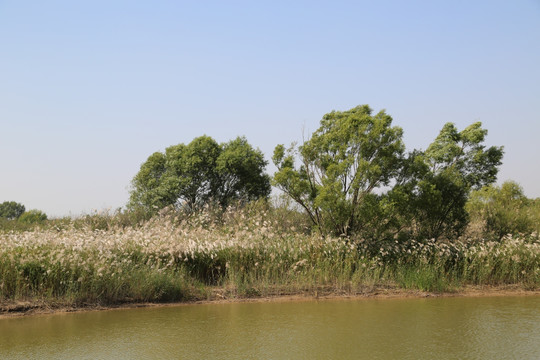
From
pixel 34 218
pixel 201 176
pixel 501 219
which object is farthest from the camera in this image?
pixel 34 218

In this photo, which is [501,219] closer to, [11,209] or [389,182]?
A: [389,182]

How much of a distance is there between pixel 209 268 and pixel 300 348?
602cm

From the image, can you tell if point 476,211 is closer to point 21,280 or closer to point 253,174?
point 253,174

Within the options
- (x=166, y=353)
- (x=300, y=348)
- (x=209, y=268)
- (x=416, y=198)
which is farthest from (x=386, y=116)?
(x=166, y=353)

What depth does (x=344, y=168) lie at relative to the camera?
13.4 metres

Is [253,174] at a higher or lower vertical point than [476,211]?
higher

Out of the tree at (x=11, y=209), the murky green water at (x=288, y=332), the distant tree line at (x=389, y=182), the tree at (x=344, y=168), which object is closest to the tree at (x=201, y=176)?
the distant tree line at (x=389, y=182)

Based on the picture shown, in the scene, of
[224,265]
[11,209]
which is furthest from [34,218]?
[11,209]

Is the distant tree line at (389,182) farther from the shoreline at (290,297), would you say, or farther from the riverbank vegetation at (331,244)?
the shoreline at (290,297)

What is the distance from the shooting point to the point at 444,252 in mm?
13625

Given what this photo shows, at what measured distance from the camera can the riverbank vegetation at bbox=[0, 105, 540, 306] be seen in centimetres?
1058

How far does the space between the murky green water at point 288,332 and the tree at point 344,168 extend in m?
3.35

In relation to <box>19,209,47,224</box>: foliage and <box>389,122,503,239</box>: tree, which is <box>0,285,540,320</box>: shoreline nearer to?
<box>389,122,503,239</box>: tree

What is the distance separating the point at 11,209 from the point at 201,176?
174ft
